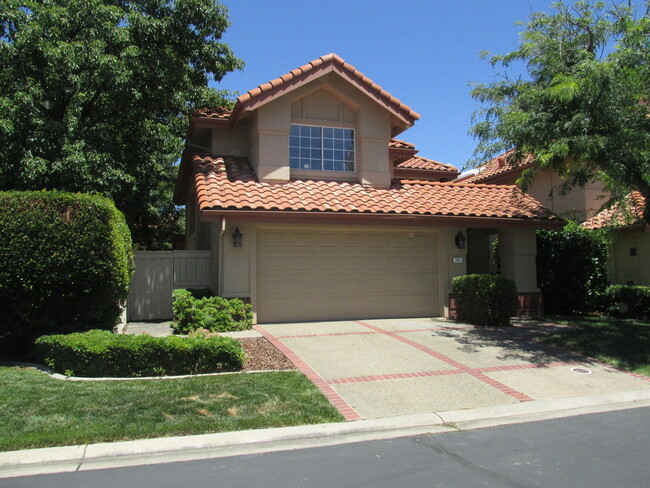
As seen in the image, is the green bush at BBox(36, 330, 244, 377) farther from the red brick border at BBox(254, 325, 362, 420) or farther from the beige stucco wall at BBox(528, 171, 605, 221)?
the beige stucco wall at BBox(528, 171, 605, 221)

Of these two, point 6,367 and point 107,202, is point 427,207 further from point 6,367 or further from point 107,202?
point 6,367

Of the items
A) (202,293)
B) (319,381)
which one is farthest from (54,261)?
(319,381)

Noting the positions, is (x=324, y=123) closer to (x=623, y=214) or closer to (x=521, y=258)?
(x=521, y=258)

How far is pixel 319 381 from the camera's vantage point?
7453mm

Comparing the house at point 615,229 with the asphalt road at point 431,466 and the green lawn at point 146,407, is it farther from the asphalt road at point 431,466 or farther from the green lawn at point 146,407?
the asphalt road at point 431,466

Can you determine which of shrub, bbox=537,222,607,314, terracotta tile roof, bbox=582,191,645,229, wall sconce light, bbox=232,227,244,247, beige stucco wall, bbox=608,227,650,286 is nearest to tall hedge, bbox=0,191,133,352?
wall sconce light, bbox=232,227,244,247

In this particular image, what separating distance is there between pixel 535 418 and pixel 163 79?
13.9 metres

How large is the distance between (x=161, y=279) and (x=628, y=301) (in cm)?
1357

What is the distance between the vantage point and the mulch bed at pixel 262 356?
8234mm

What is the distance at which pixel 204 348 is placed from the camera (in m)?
7.81

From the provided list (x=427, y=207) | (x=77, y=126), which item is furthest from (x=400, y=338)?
(x=77, y=126)

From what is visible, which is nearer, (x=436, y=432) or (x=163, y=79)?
(x=436, y=432)

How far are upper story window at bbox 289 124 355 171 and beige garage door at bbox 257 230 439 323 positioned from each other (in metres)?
2.33

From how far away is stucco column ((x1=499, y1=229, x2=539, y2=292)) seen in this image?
14.3 m
